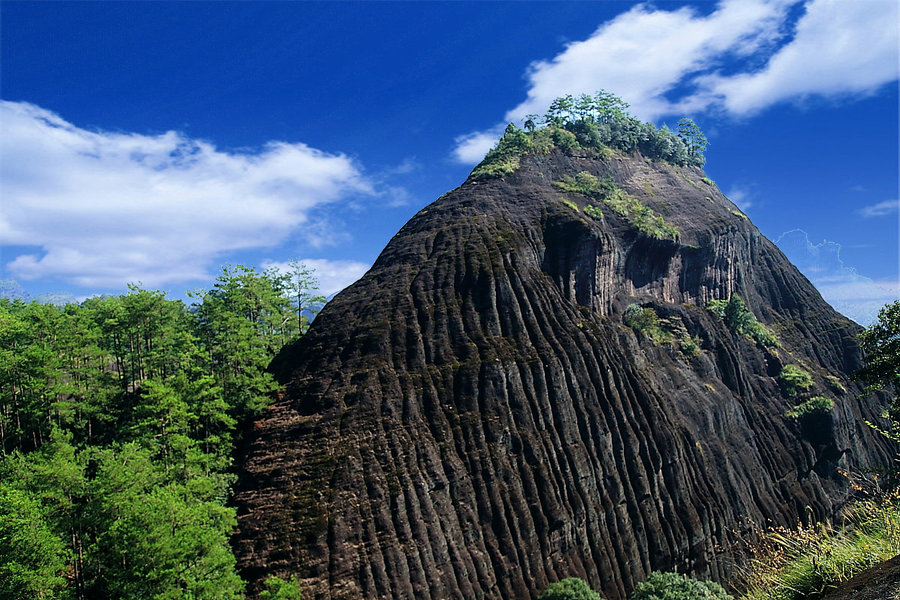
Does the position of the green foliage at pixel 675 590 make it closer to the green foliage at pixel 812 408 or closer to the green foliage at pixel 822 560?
the green foliage at pixel 822 560

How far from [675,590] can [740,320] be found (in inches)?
1898

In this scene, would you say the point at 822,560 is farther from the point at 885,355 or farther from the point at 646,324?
the point at 646,324

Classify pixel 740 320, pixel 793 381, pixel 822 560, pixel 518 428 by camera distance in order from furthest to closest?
pixel 740 320 < pixel 793 381 < pixel 518 428 < pixel 822 560

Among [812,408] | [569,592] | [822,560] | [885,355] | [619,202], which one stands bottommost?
[569,592]

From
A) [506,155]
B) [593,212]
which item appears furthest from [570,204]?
[506,155]

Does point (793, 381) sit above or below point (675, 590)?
above

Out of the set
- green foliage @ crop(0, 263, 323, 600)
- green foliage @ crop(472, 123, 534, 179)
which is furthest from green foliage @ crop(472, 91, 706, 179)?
green foliage @ crop(0, 263, 323, 600)

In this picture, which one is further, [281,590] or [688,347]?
[688,347]

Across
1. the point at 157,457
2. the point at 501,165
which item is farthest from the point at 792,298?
the point at 157,457

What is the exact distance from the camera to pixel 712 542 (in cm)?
4294

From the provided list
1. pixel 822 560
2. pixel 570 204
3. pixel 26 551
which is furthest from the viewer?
pixel 570 204

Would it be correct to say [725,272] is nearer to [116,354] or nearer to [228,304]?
[228,304]

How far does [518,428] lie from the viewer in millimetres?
40031

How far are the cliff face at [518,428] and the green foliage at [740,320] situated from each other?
1.88 meters
